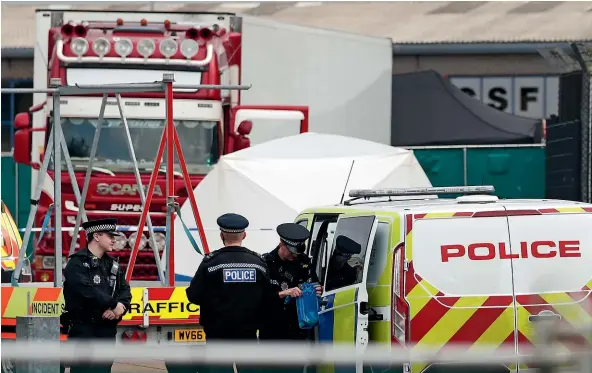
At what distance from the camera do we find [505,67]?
108ft

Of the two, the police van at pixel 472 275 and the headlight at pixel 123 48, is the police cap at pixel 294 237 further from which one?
the headlight at pixel 123 48

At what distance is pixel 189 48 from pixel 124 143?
1.47 metres

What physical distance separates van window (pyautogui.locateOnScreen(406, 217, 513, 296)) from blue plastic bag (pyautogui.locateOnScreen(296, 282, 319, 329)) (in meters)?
1.08

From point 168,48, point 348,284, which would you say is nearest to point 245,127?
point 168,48

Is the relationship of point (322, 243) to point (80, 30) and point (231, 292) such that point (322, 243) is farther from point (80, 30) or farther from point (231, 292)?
point (80, 30)

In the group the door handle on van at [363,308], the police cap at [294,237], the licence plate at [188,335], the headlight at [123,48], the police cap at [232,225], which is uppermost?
the headlight at [123,48]

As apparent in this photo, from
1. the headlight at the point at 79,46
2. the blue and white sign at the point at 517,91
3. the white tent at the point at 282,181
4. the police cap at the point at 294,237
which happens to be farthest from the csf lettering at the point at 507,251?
the blue and white sign at the point at 517,91

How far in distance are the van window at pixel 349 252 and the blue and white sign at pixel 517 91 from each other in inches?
954

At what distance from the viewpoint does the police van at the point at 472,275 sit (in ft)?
26.1

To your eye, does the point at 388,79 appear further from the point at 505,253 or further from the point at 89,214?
the point at 505,253

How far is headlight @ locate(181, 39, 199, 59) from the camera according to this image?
1633 cm

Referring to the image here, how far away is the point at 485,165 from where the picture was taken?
22328 millimetres

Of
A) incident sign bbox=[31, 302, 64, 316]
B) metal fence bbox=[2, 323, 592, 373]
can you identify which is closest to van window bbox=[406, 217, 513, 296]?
metal fence bbox=[2, 323, 592, 373]

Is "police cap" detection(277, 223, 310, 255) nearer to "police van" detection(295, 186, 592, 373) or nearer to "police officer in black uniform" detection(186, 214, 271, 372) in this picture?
"police officer in black uniform" detection(186, 214, 271, 372)
